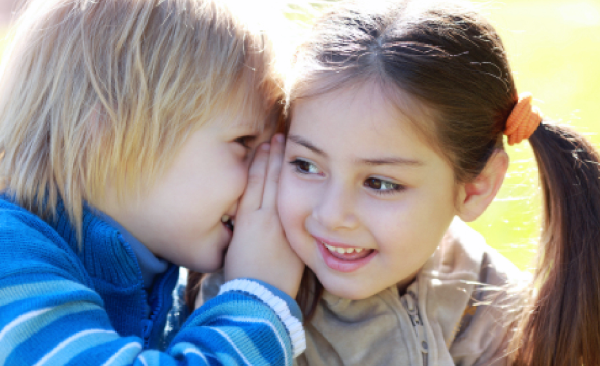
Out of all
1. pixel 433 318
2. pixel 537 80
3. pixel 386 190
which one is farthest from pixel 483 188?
pixel 537 80

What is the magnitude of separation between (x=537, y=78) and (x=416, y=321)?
3446mm

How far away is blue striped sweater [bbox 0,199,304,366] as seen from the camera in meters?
1.29

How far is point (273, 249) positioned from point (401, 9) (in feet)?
2.40

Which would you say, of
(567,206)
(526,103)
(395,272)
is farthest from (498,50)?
(395,272)

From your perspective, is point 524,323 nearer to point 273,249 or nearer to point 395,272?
point 395,272

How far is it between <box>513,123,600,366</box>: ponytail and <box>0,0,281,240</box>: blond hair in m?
0.94

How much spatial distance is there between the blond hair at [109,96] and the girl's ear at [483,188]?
683 mm

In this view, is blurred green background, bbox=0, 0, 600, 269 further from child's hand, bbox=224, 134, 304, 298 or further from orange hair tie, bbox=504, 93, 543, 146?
child's hand, bbox=224, 134, 304, 298

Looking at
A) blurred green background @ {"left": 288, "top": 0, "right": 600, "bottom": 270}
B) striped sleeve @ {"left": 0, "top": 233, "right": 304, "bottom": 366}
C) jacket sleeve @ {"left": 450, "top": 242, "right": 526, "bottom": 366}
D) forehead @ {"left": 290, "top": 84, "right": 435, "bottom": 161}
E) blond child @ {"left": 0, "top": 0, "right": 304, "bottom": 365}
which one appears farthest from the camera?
blurred green background @ {"left": 288, "top": 0, "right": 600, "bottom": 270}

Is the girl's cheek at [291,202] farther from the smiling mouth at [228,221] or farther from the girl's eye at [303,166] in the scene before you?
the smiling mouth at [228,221]

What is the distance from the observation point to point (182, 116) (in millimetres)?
1638

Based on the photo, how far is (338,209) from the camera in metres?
1.53

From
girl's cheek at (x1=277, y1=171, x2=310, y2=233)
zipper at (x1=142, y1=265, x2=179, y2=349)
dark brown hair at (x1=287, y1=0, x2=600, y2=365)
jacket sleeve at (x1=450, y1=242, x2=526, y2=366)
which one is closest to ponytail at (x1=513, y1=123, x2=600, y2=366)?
dark brown hair at (x1=287, y1=0, x2=600, y2=365)

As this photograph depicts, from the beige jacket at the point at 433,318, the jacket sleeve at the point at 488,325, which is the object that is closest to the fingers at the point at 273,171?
the beige jacket at the point at 433,318
